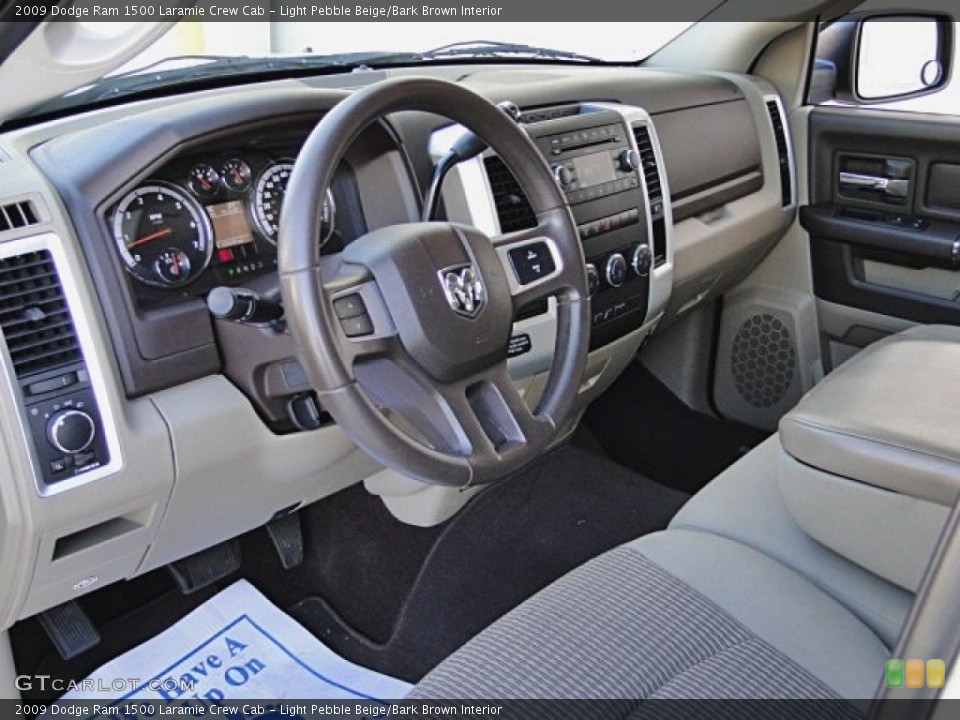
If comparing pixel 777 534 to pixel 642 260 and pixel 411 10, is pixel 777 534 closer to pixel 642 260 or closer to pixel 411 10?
pixel 642 260

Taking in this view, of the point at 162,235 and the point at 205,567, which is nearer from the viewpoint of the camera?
the point at 162,235

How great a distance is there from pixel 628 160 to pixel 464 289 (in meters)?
0.69

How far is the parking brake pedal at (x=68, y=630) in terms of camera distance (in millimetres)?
1679

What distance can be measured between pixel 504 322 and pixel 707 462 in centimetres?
131

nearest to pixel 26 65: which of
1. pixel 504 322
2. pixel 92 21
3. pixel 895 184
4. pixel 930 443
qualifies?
pixel 92 21

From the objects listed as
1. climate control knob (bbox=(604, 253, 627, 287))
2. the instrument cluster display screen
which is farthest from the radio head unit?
the instrument cluster display screen

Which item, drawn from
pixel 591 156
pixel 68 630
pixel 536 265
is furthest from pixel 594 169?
pixel 68 630

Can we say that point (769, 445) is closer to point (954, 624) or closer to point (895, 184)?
point (895, 184)

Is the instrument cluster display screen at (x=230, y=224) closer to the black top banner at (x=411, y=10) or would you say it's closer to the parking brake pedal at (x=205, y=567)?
the black top banner at (x=411, y=10)

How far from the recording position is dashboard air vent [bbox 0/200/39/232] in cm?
117

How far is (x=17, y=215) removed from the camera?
1.18 meters

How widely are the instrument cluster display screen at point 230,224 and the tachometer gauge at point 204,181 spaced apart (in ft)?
0.06

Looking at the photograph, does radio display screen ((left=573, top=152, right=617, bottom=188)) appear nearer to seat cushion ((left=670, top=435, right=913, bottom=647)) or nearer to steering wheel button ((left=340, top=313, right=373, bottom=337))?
seat cushion ((left=670, top=435, right=913, bottom=647))

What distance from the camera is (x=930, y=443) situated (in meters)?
1.27
